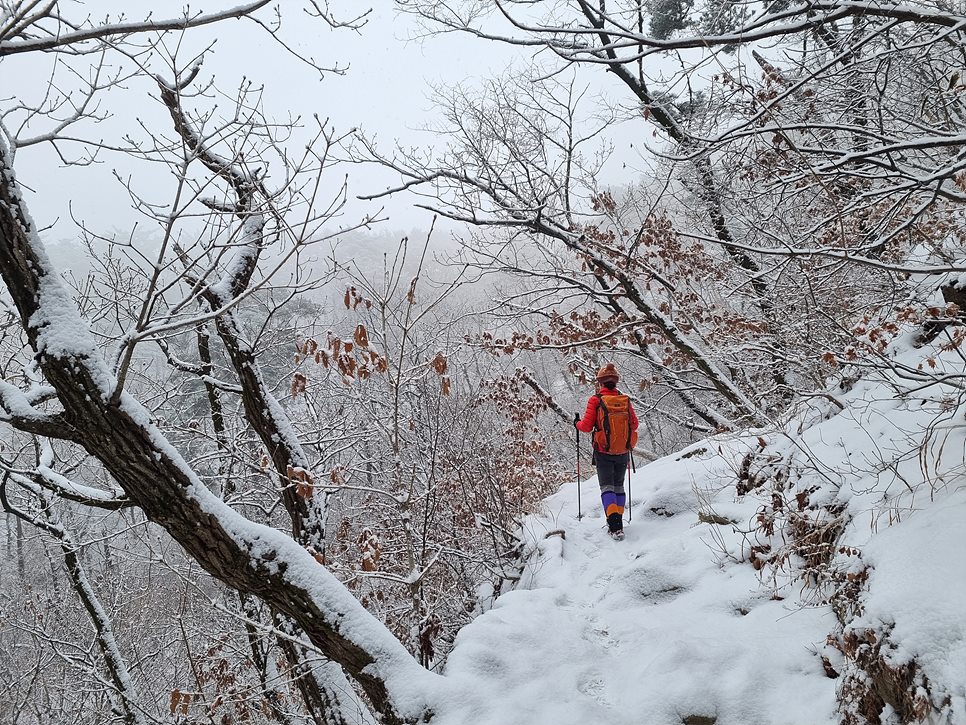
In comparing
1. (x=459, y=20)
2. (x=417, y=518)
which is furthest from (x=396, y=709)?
Answer: (x=459, y=20)

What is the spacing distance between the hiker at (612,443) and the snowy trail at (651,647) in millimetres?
599

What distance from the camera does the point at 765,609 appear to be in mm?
3748

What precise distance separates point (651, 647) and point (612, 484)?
7.97 ft

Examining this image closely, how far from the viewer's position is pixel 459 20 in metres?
5.93

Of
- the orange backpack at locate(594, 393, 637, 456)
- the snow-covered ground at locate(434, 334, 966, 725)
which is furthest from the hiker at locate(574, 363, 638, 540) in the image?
the snow-covered ground at locate(434, 334, 966, 725)

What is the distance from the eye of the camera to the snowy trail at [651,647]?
3.13 m

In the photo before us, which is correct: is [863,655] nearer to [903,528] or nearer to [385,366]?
[903,528]

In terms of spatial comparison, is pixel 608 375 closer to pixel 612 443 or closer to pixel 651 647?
pixel 612 443

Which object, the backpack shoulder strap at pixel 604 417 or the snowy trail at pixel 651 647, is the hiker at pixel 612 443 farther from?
the snowy trail at pixel 651 647

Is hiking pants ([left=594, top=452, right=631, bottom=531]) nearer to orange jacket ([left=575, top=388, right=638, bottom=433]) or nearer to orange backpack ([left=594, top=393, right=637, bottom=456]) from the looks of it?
orange backpack ([left=594, top=393, right=637, bottom=456])

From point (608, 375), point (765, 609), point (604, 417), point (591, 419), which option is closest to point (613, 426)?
point (604, 417)

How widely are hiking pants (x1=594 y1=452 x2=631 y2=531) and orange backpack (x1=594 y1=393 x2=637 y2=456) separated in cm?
8

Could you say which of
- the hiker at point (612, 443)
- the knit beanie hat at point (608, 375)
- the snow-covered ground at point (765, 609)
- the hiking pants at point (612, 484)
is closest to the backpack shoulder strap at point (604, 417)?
the hiker at point (612, 443)

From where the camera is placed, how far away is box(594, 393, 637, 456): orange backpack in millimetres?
6191
